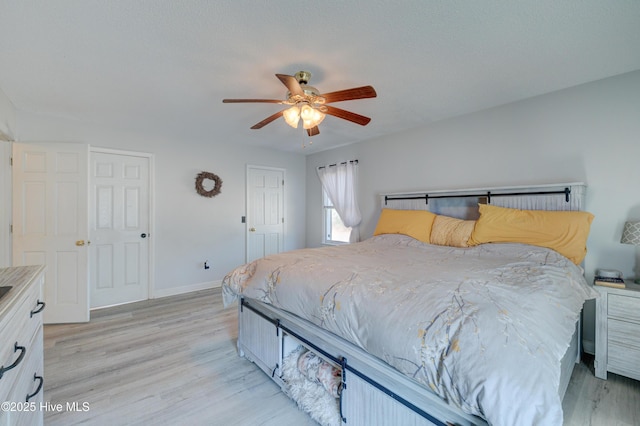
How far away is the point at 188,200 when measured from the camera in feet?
13.9

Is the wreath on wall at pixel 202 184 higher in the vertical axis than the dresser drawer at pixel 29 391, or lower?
higher

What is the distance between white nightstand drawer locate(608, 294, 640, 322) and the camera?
195cm

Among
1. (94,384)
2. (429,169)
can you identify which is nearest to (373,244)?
(429,169)

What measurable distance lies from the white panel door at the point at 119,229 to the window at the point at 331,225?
2.93 m

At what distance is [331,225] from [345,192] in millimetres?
824

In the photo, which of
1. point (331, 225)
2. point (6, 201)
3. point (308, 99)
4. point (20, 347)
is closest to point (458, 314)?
point (20, 347)

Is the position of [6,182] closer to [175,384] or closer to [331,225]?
[175,384]

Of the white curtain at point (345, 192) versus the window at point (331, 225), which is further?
the window at point (331, 225)

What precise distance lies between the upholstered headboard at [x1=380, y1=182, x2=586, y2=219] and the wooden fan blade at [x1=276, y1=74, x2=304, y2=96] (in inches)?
88.3

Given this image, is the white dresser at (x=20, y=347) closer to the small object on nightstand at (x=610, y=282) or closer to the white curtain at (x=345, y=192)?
the small object on nightstand at (x=610, y=282)

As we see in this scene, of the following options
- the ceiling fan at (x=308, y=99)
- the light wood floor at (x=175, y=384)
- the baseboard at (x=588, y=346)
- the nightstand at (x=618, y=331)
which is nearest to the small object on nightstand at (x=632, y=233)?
the nightstand at (x=618, y=331)

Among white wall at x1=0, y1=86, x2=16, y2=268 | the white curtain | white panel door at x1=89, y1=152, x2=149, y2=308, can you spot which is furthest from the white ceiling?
the white curtain

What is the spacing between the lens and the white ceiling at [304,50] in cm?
158

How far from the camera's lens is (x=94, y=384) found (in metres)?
2.03
